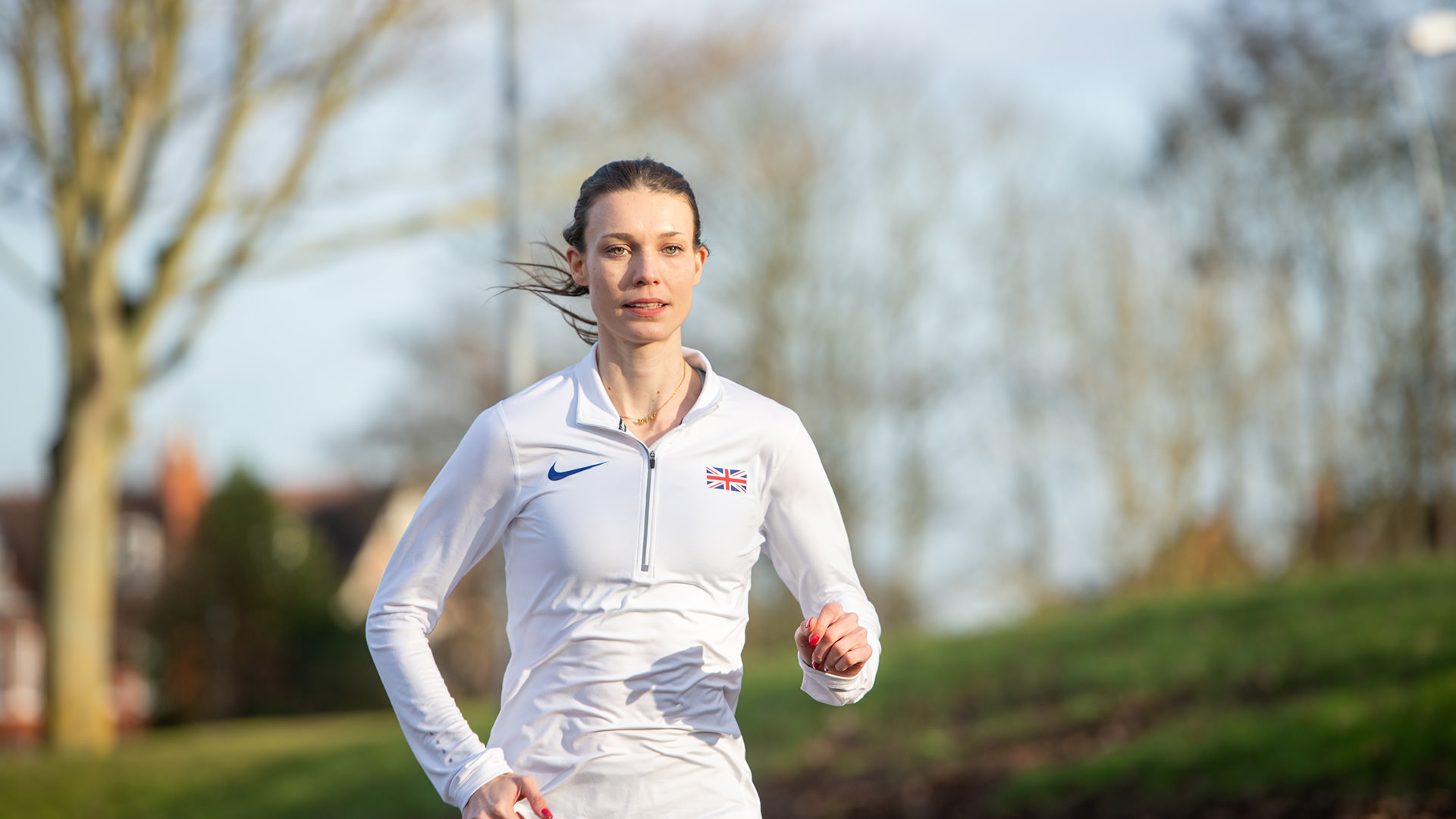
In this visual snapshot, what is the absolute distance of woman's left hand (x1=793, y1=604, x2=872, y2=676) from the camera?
108 inches

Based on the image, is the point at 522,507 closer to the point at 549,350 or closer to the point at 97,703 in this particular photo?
the point at 97,703

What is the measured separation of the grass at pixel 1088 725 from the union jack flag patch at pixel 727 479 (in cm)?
692

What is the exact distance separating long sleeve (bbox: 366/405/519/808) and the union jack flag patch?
39 centimetres

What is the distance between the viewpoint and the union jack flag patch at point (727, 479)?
293cm

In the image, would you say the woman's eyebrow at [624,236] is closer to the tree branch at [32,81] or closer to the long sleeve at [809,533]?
the long sleeve at [809,533]

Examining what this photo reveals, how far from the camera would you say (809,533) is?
3070 mm

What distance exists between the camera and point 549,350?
1084 inches

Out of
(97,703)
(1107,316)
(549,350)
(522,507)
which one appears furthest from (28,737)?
(522,507)

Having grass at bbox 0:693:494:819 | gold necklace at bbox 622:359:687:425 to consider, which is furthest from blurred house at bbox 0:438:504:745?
gold necklace at bbox 622:359:687:425

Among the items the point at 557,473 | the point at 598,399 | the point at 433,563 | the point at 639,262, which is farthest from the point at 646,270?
the point at 433,563

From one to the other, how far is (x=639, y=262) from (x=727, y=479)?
0.47m

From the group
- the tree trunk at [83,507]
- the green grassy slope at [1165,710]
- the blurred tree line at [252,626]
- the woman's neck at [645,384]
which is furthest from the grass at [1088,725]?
the blurred tree line at [252,626]

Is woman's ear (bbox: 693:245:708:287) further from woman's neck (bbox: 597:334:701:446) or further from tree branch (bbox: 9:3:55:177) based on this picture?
tree branch (bbox: 9:3:55:177)

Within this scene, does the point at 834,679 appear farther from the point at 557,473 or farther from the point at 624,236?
the point at 624,236
